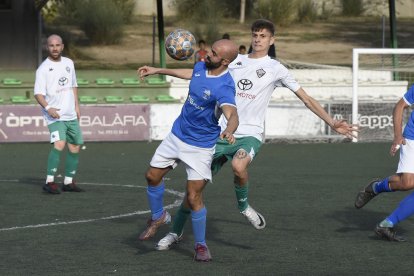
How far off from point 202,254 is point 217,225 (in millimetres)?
2147

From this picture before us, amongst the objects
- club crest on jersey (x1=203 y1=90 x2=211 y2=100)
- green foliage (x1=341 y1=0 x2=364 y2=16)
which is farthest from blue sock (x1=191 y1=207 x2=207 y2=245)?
green foliage (x1=341 y1=0 x2=364 y2=16)

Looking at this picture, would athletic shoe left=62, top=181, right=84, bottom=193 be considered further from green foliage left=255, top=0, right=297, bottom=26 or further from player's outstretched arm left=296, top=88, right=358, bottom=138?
green foliage left=255, top=0, right=297, bottom=26

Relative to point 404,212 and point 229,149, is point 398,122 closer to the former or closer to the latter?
point 404,212

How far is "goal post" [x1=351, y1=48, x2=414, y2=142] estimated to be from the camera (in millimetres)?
22203

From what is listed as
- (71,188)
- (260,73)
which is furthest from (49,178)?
(260,73)

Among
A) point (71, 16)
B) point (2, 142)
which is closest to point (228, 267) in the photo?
point (2, 142)

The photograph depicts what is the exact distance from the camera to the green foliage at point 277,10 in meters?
45.6

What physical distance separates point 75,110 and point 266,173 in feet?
12.0

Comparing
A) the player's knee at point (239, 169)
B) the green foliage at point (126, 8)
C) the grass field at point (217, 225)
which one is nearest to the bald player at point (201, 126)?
the grass field at point (217, 225)

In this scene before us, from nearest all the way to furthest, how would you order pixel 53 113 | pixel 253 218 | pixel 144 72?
1. pixel 144 72
2. pixel 253 218
3. pixel 53 113

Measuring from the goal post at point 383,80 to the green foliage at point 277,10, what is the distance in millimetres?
18075

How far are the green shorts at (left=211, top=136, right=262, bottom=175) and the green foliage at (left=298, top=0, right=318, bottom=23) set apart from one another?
37.1 metres

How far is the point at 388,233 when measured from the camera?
33.7 feet

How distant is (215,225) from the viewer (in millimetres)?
11438
